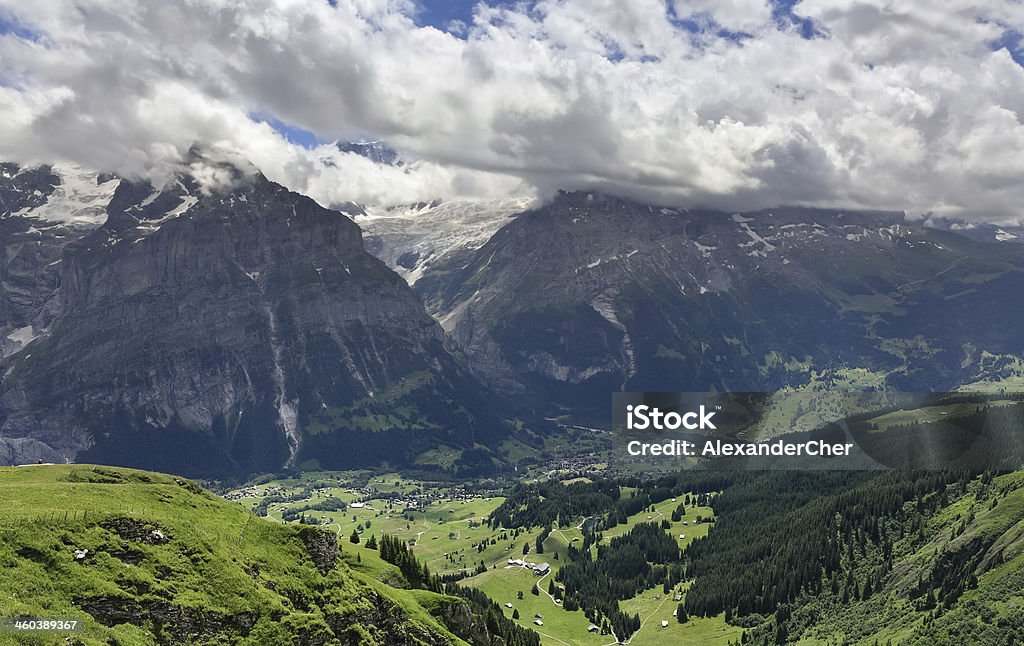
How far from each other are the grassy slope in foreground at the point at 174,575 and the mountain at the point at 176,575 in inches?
6.1

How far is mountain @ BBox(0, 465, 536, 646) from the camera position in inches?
3580

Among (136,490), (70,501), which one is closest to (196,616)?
(70,501)

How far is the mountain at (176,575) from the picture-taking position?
3580 inches

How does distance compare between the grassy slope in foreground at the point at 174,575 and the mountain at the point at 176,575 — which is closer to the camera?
the grassy slope in foreground at the point at 174,575

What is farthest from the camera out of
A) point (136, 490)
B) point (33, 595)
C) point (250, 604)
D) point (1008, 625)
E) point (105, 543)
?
point (1008, 625)

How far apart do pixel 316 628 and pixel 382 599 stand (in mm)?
21524

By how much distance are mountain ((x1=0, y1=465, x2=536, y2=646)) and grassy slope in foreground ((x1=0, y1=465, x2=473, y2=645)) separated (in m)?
0.16

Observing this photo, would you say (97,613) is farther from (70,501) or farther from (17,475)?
(17,475)

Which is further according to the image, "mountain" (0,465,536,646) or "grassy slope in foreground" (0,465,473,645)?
"mountain" (0,465,536,646)

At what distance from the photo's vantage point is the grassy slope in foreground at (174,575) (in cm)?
9075

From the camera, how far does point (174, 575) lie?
10250 cm

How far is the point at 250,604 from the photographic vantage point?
4195 inches

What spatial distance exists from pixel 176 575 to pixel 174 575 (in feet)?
0.87

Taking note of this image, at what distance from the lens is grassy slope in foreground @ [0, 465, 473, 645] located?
9075 cm
